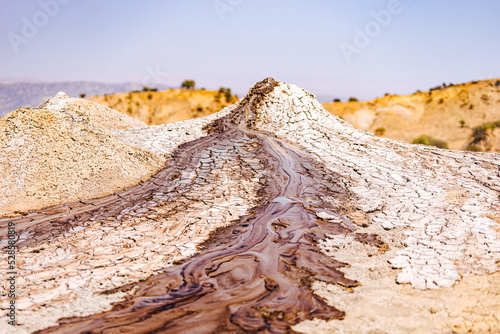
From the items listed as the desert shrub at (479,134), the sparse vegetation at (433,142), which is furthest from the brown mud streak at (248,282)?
the desert shrub at (479,134)

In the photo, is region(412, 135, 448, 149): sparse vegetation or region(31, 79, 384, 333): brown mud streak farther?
region(412, 135, 448, 149): sparse vegetation

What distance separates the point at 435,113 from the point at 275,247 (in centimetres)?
2675

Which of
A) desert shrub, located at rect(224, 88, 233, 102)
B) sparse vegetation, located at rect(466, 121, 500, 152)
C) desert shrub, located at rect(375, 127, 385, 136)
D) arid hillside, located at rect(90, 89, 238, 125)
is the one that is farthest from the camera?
desert shrub, located at rect(224, 88, 233, 102)

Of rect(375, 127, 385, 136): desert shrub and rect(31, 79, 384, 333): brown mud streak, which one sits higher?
rect(375, 127, 385, 136): desert shrub

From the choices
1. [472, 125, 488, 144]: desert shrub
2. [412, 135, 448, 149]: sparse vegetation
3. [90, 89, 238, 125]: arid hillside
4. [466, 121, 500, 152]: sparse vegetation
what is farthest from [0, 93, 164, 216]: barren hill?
[472, 125, 488, 144]: desert shrub

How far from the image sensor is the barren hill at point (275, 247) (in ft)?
10.5

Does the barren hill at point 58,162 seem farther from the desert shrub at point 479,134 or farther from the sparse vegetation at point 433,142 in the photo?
the desert shrub at point 479,134

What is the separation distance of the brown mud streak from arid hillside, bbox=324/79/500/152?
66.8 feet

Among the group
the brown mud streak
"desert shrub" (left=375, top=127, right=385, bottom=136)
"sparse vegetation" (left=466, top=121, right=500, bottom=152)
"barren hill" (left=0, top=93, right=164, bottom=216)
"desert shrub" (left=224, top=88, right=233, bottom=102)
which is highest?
"desert shrub" (left=224, top=88, right=233, bottom=102)

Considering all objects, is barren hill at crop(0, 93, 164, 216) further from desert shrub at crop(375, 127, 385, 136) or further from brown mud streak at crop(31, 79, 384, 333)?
desert shrub at crop(375, 127, 385, 136)

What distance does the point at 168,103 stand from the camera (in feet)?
95.2

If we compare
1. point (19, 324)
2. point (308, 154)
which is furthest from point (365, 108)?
point (19, 324)

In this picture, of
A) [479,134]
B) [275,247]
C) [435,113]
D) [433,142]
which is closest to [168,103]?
[433,142]

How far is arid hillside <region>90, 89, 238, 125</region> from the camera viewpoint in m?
28.1
